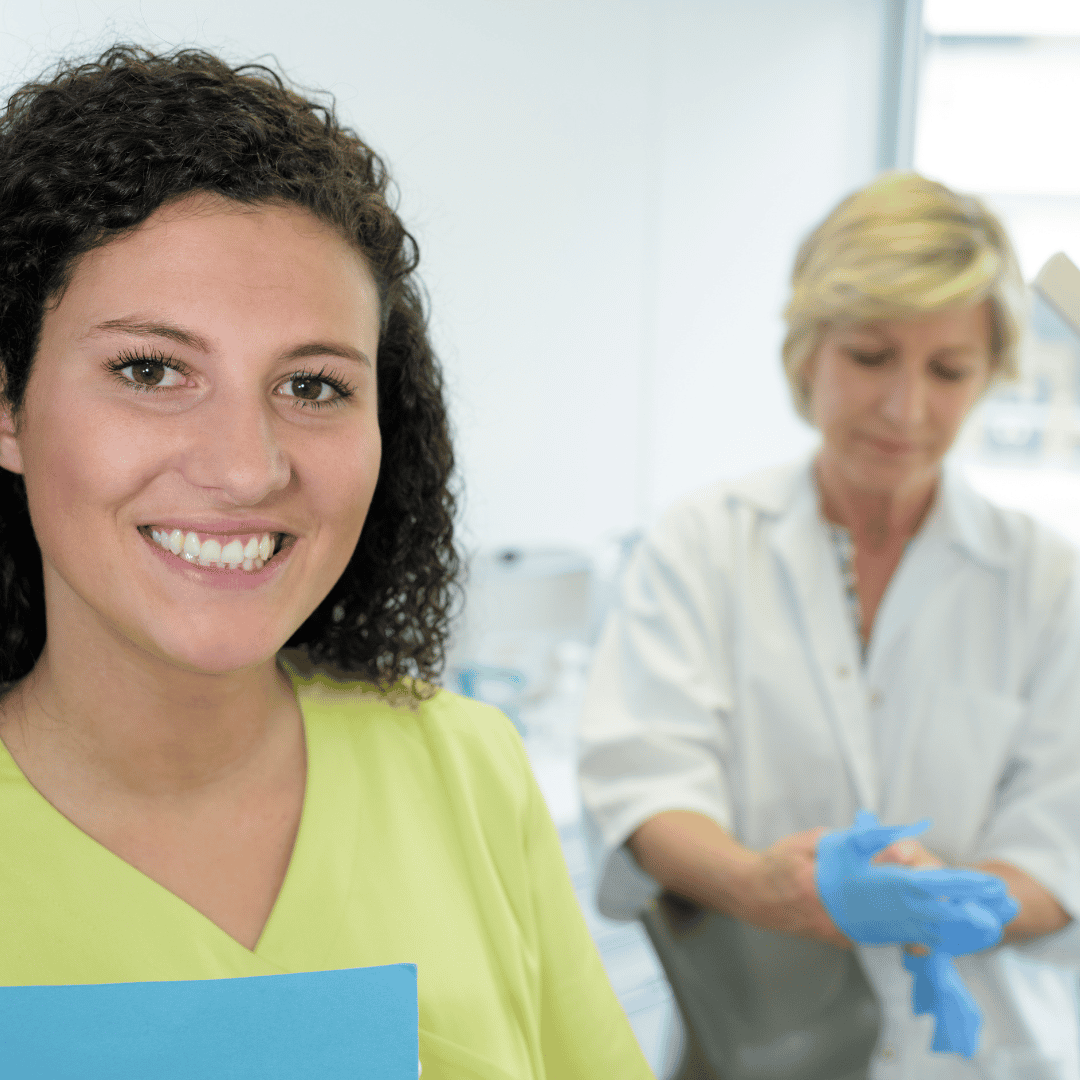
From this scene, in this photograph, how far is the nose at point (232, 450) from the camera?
0.66m

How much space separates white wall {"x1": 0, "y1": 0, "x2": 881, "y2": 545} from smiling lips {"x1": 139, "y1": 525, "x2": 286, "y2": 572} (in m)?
1.17

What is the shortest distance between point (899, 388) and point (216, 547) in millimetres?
987

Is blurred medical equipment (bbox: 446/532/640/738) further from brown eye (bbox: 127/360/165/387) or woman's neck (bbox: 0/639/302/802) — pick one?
brown eye (bbox: 127/360/165/387)

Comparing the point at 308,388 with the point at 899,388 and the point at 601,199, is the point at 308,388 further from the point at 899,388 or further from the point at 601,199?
Result: the point at 601,199

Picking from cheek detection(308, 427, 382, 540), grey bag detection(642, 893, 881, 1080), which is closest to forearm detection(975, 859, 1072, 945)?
grey bag detection(642, 893, 881, 1080)

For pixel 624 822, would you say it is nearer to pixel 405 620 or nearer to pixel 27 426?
pixel 405 620

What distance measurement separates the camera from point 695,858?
1.28 metres

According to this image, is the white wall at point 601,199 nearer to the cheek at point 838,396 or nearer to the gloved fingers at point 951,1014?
the cheek at point 838,396

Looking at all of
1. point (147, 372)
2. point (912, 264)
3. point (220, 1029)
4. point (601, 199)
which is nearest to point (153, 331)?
point (147, 372)

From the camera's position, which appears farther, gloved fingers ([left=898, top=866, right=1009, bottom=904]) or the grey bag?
the grey bag

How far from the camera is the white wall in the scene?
2.12 meters

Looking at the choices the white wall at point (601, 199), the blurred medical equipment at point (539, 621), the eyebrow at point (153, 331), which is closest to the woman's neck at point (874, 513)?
the white wall at point (601, 199)

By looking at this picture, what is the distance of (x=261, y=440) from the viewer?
670 mm

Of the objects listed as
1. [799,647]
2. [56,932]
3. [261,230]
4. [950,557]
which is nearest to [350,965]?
[56,932]
